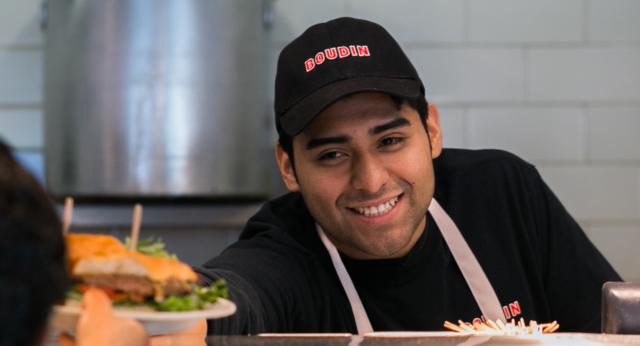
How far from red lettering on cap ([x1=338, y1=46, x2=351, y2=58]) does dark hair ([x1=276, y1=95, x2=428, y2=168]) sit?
10 cm

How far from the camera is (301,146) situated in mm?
1536

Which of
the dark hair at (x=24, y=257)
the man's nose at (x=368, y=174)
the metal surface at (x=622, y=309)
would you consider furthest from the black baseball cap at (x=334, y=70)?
the dark hair at (x=24, y=257)

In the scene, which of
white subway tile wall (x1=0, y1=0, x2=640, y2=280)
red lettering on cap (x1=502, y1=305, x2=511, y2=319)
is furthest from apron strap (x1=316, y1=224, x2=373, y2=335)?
white subway tile wall (x1=0, y1=0, x2=640, y2=280)

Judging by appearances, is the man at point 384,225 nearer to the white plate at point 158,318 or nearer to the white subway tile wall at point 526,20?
the white plate at point 158,318

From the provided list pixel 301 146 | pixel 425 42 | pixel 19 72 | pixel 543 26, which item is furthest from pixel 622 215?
pixel 19 72

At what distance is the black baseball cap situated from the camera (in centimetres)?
144

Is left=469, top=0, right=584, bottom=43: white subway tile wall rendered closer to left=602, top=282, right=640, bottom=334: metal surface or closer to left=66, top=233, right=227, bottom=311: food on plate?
left=602, top=282, right=640, bottom=334: metal surface

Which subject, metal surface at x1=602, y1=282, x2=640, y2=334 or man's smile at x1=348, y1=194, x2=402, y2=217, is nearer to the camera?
metal surface at x1=602, y1=282, x2=640, y2=334

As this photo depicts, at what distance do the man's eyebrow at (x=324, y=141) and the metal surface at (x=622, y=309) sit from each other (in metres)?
0.58

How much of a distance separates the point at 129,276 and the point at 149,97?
1531 mm

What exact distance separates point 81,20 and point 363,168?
1.14 m

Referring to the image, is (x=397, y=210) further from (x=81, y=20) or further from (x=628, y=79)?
(x=628, y=79)

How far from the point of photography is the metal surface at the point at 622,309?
94 cm

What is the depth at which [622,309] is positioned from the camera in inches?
37.3
